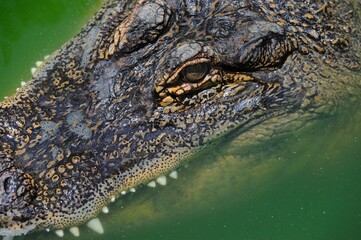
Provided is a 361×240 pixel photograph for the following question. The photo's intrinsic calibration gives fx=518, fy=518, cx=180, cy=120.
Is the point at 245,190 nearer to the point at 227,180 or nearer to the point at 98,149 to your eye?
the point at 227,180

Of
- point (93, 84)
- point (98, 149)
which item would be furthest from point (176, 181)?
point (93, 84)

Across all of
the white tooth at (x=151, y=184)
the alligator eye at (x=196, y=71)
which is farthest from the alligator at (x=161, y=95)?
the white tooth at (x=151, y=184)

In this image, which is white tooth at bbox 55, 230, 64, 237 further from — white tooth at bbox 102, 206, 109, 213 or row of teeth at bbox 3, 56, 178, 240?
white tooth at bbox 102, 206, 109, 213

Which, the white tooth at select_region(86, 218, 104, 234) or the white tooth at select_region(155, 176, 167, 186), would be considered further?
the white tooth at select_region(155, 176, 167, 186)

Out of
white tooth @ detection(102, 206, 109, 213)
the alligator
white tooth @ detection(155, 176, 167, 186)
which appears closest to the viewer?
the alligator

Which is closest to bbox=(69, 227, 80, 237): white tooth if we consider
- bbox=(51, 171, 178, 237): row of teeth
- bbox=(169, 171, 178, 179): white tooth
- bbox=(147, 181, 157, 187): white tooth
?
bbox=(51, 171, 178, 237): row of teeth

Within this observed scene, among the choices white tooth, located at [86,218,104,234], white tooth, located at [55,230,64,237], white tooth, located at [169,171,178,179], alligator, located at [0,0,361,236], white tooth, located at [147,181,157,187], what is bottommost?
white tooth, located at [86,218,104,234]

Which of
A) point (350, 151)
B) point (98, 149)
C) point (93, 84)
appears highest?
point (93, 84)

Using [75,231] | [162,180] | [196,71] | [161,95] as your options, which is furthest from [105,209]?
[196,71]

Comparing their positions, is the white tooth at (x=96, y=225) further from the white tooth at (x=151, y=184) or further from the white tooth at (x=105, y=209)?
the white tooth at (x=151, y=184)
